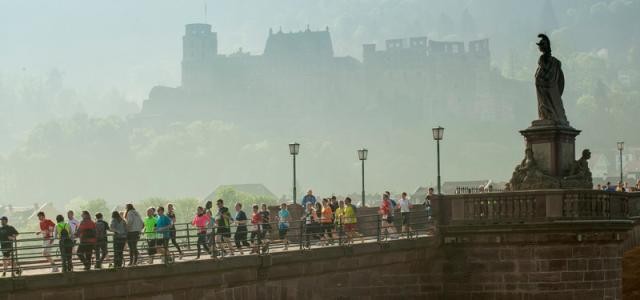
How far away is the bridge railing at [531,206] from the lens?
3241 cm

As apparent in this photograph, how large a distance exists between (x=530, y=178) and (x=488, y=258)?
2.40m

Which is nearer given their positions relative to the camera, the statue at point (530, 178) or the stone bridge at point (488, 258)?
the stone bridge at point (488, 258)

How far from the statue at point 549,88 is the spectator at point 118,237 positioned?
1249cm

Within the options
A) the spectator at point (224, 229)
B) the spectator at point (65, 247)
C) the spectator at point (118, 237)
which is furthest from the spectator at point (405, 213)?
the spectator at point (65, 247)

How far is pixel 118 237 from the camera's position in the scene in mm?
26828

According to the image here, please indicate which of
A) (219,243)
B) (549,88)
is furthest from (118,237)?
(549,88)

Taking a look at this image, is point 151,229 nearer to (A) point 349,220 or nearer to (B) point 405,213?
(A) point 349,220

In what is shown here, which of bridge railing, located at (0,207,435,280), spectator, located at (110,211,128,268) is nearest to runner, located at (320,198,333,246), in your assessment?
bridge railing, located at (0,207,435,280)

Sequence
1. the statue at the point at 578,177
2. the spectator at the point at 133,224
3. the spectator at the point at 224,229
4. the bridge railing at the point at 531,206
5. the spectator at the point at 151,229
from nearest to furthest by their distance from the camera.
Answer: the spectator at the point at 133,224
the spectator at the point at 151,229
the spectator at the point at 224,229
the bridge railing at the point at 531,206
the statue at the point at 578,177

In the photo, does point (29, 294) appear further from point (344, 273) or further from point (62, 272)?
point (344, 273)

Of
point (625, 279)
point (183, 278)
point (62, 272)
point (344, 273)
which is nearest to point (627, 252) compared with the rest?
point (625, 279)

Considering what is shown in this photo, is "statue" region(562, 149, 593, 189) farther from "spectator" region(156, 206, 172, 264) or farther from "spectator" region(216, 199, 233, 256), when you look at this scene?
"spectator" region(156, 206, 172, 264)

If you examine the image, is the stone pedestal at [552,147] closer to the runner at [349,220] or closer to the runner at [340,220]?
the runner at [349,220]

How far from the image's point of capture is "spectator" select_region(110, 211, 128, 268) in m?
25.9
